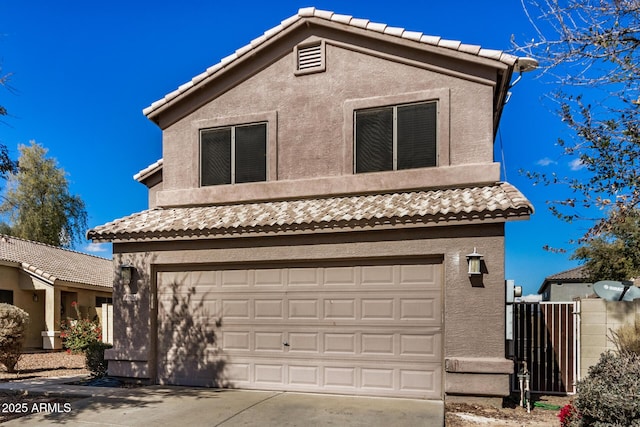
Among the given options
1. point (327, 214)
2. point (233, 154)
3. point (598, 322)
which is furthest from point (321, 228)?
point (598, 322)

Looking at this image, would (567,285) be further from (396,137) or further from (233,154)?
(233,154)

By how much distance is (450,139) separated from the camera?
9312 mm

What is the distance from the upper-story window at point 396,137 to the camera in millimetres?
9539

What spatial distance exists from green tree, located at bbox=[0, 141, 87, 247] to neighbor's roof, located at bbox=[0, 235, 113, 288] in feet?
19.2

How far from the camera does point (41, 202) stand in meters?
28.9

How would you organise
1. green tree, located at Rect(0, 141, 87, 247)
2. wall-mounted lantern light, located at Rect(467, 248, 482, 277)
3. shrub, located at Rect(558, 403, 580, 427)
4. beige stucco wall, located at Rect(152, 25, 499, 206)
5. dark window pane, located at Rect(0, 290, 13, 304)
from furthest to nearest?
green tree, located at Rect(0, 141, 87, 247) → dark window pane, located at Rect(0, 290, 13, 304) → beige stucco wall, located at Rect(152, 25, 499, 206) → wall-mounted lantern light, located at Rect(467, 248, 482, 277) → shrub, located at Rect(558, 403, 580, 427)

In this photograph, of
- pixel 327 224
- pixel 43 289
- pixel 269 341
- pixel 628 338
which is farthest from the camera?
pixel 43 289

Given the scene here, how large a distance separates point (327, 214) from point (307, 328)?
2330 millimetres

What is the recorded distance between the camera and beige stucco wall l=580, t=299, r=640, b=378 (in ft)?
28.7

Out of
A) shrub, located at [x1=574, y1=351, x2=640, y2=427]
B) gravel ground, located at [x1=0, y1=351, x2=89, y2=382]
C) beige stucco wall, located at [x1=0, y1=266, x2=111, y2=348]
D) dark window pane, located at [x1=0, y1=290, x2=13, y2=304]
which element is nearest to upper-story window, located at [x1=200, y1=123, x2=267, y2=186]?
gravel ground, located at [x1=0, y1=351, x2=89, y2=382]

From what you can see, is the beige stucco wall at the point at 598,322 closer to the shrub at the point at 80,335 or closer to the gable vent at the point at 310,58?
the gable vent at the point at 310,58

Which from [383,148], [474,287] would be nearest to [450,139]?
[383,148]

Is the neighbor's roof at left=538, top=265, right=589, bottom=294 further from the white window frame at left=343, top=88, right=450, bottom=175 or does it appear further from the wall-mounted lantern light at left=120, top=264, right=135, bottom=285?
the wall-mounted lantern light at left=120, top=264, right=135, bottom=285

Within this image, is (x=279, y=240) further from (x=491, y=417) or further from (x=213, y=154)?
(x=491, y=417)
